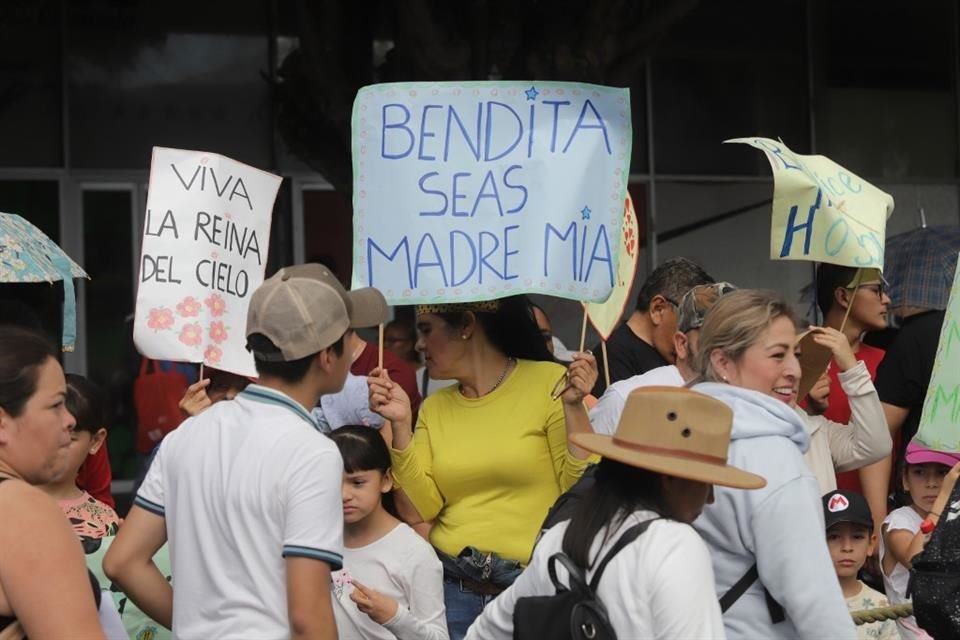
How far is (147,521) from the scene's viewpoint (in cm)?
382

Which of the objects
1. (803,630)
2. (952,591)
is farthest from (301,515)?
(952,591)

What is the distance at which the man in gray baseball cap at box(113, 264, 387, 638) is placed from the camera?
3.48 m

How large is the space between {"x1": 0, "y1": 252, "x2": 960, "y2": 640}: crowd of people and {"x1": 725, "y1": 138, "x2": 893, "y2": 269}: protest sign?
27cm

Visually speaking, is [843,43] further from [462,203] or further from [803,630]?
[803,630]

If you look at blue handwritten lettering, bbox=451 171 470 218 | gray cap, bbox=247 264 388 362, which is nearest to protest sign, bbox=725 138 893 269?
blue handwritten lettering, bbox=451 171 470 218

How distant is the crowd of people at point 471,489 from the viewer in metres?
3.17

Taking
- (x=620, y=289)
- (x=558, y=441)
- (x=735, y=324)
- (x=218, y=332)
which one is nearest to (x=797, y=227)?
(x=620, y=289)

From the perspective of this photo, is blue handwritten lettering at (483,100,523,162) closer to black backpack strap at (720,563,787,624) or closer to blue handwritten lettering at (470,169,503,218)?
blue handwritten lettering at (470,169,503,218)

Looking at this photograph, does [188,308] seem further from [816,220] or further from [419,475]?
[816,220]

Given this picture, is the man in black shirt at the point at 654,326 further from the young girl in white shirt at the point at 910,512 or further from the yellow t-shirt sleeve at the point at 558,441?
the young girl in white shirt at the point at 910,512

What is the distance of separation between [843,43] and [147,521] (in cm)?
1042

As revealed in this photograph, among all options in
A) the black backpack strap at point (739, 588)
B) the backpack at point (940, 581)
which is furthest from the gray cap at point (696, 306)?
the black backpack strap at point (739, 588)

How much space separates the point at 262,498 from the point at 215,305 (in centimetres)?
199

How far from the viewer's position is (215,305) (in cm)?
538
